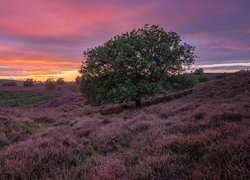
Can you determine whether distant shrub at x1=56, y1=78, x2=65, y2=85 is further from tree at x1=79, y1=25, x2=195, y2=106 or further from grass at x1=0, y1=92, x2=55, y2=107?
tree at x1=79, y1=25, x2=195, y2=106

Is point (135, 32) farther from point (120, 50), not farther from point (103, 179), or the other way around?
point (103, 179)

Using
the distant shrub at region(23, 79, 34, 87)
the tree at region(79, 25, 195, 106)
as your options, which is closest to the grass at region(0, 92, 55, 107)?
the distant shrub at region(23, 79, 34, 87)

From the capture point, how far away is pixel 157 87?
2264 cm

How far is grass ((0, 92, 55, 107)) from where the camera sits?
51.9 meters

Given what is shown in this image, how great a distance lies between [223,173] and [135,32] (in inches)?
864


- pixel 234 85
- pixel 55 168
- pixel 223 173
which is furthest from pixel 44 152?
pixel 234 85

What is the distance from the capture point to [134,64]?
76.1 feet

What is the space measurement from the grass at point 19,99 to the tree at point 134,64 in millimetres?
31828

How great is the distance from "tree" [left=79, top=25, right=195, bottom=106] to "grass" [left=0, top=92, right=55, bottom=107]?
104 ft

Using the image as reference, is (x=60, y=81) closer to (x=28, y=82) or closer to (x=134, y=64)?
(x=28, y=82)

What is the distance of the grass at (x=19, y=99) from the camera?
51.9m

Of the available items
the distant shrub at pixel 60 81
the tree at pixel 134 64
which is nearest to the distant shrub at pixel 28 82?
the distant shrub at pixel 60 81

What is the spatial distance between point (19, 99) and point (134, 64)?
136 ft

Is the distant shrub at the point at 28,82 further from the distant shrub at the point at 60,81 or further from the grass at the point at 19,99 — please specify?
the grass at the point at 19,99
